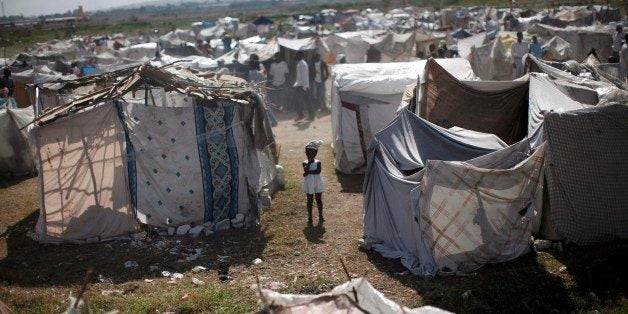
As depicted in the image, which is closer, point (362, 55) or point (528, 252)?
point (528, 252)

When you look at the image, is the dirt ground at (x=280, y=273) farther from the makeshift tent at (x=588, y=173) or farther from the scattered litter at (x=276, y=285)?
the makeshift tent at (x=588, y=173)

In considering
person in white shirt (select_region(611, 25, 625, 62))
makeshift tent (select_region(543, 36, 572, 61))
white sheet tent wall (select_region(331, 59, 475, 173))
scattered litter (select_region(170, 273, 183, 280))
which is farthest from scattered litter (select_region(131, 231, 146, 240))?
person in white shirt (select_region(611, 25, 625, 62))

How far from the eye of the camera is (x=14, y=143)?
11586 mm

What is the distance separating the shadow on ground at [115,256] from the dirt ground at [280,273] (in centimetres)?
1

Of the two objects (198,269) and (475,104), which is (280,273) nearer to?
(198,269)

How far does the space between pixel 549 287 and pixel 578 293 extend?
28cm

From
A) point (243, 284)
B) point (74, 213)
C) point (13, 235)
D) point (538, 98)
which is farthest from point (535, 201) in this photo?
point (13, 235)

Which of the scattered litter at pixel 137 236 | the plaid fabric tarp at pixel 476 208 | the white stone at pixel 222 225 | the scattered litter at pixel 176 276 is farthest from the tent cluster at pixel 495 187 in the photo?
the scattered litter at pixel 137 236

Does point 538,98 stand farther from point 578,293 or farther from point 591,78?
point 578,293

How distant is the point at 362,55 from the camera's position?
22594mm

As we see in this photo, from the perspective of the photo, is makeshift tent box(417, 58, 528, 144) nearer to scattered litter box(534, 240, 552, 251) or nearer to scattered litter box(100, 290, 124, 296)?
scattered litter box(534, 240, 552, 251)

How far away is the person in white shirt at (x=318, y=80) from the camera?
1731cm

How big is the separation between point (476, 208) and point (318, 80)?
11680mm

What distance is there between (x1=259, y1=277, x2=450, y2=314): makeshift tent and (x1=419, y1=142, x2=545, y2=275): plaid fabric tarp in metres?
2.78
